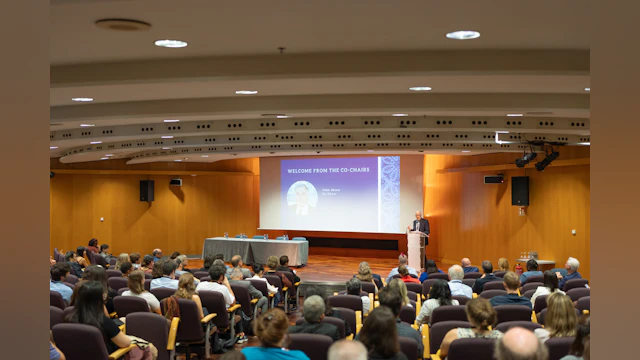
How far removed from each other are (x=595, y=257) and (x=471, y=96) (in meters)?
6.73

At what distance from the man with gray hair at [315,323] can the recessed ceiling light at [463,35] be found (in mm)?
2422

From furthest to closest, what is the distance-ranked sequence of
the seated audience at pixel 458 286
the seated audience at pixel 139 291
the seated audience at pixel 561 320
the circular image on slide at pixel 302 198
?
the circular image on slide at pixel 302 198 → the seated audience at pixel 458 286 → the seated audience at pixel 139 291 → the seated audience at pixel 561 320

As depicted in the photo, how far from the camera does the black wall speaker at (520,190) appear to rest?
1469 cm

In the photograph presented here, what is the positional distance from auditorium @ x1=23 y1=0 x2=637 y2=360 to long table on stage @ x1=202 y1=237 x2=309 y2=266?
71 mm

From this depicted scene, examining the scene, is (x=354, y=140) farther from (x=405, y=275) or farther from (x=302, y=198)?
(x=302, y=198)

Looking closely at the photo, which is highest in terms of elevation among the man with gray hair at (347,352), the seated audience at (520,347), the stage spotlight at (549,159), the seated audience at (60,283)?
the stage spotlight at (549,159)

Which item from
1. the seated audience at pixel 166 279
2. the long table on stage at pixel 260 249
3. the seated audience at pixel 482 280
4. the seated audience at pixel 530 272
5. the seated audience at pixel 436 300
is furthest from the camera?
the long table on stage at pixel 260 249

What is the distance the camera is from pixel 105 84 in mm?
5895

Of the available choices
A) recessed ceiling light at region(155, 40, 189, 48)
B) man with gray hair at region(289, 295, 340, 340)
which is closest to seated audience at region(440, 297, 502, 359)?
man with gray hair at region(289, 295, 340, 340)

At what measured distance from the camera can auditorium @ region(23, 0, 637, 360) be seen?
4004 mm

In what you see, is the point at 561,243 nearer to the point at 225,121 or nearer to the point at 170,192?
the point at 225,121

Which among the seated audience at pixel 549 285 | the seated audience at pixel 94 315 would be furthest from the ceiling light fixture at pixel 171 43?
the seated audience at pixel 549 285

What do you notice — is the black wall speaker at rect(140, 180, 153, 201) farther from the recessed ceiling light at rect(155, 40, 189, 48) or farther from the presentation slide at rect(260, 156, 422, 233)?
the recessed ceiling light at rect(155, 40, 189, 48)

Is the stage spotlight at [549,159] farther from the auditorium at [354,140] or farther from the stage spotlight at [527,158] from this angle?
the stage spotlight at [527,158]
